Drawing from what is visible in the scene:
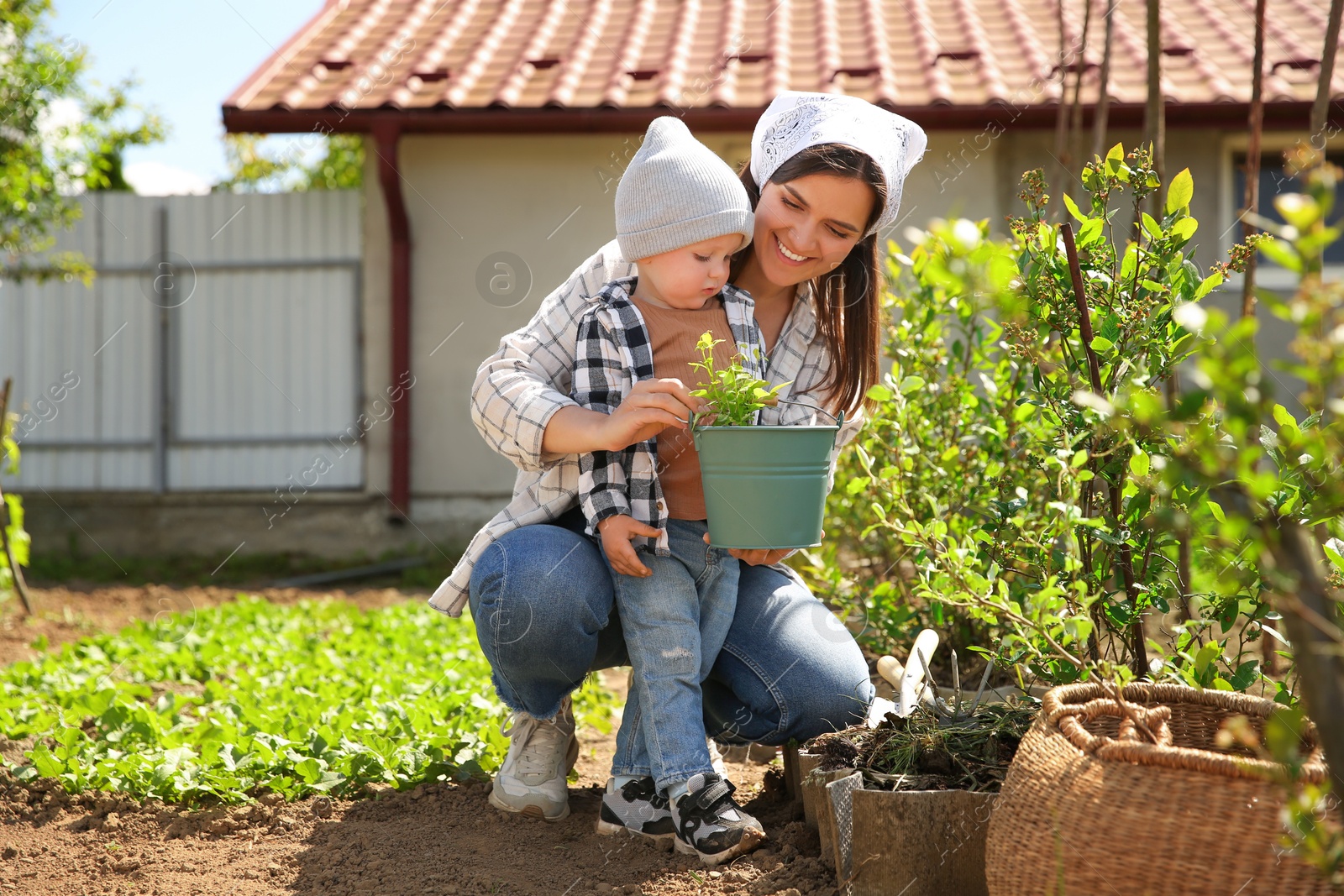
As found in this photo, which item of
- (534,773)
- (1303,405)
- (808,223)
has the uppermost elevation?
(808,223)

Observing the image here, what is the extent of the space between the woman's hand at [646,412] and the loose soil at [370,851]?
741mm

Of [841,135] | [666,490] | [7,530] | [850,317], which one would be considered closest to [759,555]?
[666,490]

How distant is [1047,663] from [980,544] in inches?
19.9

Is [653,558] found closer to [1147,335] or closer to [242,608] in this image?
[1147,335]

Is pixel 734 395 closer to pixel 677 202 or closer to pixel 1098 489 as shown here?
pixel 677 202

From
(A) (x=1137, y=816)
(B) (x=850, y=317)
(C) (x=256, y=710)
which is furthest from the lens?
(C) (x=256, y=710)

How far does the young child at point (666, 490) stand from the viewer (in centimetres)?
187

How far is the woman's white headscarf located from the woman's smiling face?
6cm

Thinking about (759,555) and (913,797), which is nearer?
(913,797)

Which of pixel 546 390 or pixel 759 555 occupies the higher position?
pixel 546 390

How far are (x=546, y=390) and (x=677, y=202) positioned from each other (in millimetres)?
433

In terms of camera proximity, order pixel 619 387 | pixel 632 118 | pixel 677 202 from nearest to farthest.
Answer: pixel 677 202 → pixel 619 387 → pixel 632 118

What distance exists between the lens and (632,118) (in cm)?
564

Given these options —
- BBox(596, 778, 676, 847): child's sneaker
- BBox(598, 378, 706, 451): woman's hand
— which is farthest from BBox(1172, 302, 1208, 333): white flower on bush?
BBox(596, 778, 676, 847): child's sneaker
